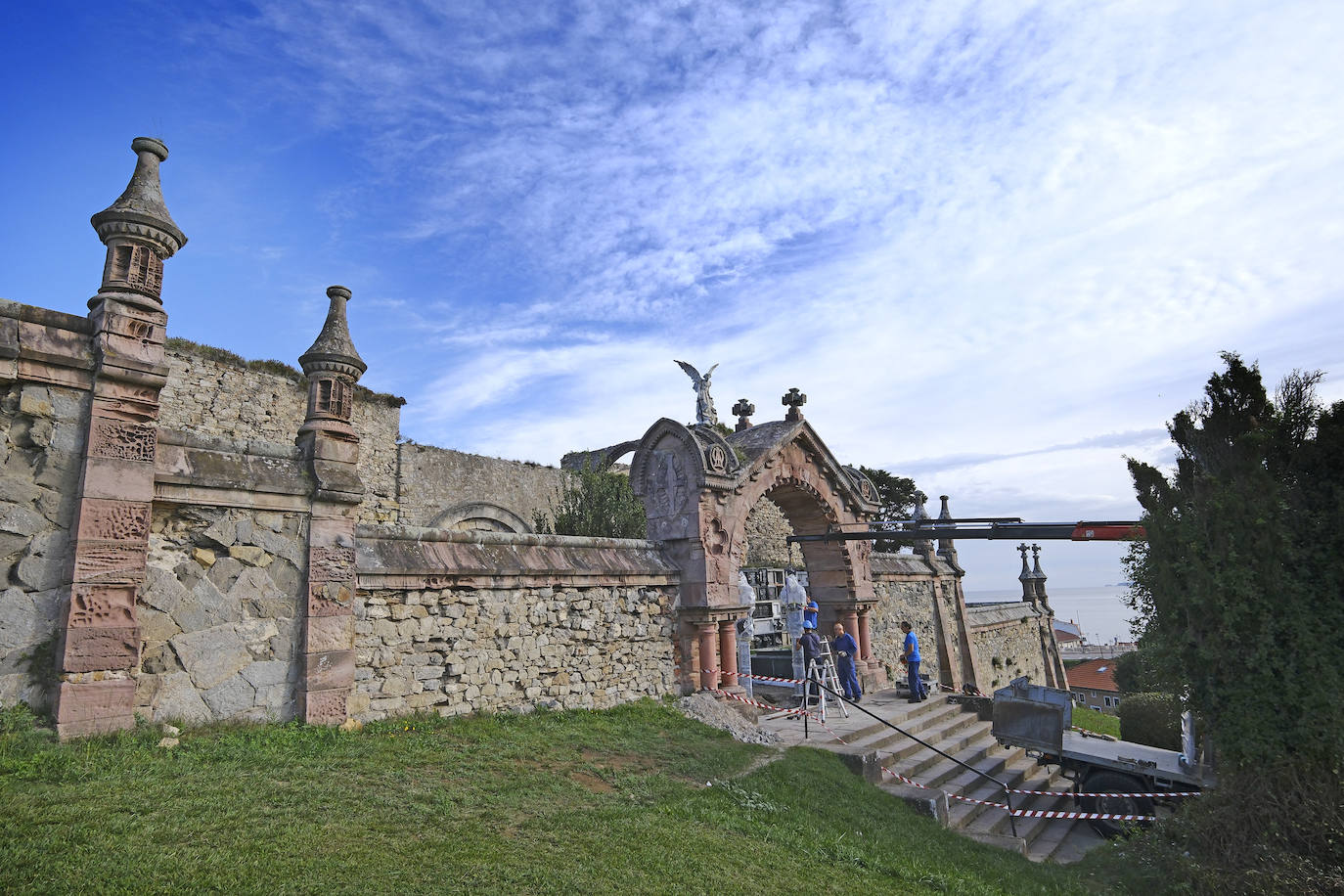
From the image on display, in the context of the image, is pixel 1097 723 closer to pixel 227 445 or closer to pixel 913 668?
pixel 913 668

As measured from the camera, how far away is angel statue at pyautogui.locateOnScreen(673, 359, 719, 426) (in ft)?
46.6

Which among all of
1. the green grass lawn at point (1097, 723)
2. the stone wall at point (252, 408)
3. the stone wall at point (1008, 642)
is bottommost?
the green grass lawn at point (1097, 723)

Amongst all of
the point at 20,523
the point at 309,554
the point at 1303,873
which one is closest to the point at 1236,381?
the point at 1303,873

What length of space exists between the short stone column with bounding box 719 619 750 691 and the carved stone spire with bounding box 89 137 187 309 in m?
8.54

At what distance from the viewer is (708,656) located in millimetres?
10969

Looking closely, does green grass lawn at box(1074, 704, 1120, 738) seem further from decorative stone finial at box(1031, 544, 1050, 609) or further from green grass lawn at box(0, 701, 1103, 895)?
green grass lawn at box(0, 701, 1103, 895)

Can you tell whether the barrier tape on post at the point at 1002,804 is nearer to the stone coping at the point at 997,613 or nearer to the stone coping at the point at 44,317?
the stone coping at the point at 44,317

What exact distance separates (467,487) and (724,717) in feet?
42.8

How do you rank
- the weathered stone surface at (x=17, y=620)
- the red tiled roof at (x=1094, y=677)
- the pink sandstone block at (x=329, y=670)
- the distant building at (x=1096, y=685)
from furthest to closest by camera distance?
the red tiled roof at (x=1094, y=677), the distant building at (x=1096, y=685), the pink sandstone block at (x=329, y=670), the weathered stone surface at (x=17, y=620)

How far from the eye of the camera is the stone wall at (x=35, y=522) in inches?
212

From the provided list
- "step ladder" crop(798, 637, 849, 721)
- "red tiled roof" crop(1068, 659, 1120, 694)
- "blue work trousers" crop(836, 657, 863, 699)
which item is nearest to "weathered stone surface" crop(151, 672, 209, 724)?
"step ladder" crop(798, 637, 849, 721)

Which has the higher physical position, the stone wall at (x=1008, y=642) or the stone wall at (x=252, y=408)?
the stone wall at (x=252, y=408)

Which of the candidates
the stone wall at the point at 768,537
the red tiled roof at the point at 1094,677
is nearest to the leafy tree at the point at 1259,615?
the stone wall at the point at 768,537

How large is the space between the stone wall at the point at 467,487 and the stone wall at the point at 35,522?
44.0 feet
